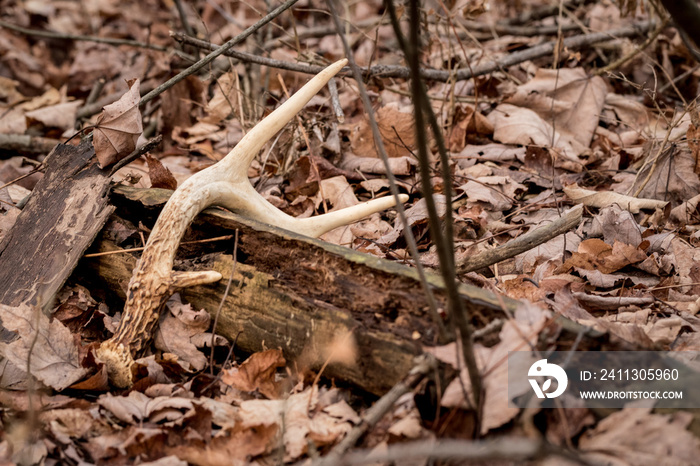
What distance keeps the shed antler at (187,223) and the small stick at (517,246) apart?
0.49m

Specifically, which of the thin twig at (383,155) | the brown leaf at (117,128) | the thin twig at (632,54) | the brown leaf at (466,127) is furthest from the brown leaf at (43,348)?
the thin twig at (632,54)

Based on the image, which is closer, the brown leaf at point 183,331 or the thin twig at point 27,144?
the brown leaf at point 183,331

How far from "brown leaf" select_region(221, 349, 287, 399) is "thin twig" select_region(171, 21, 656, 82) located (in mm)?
2035

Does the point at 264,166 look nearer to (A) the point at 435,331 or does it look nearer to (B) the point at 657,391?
(A) the point at 435,331

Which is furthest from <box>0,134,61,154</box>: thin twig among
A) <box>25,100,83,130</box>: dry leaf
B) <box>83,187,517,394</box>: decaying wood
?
<box>83,187,517,394</box>: decaying wood

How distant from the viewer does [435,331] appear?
1.95m

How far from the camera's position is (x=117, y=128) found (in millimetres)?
2812

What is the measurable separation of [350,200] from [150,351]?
5.53ft

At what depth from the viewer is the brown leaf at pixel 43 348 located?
2.20m

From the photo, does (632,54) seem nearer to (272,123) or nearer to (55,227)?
Answer: (272,123)

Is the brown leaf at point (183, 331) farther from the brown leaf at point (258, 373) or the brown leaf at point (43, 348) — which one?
the brown leaf at point (43, 348)

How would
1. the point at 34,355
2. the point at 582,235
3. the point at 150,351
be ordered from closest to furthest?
the point at 34,355, the point at 150,351, the point at 582,235

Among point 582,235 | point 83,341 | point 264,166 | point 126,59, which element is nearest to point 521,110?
point 582,235

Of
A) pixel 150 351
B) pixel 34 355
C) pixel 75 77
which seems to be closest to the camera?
pixel 34 355
